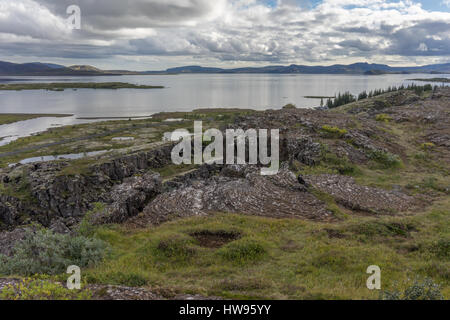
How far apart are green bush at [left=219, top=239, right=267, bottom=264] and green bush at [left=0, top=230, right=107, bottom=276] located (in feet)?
22.2

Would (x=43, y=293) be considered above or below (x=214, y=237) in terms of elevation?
above

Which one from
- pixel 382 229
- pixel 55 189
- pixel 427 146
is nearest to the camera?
pixel 382 229

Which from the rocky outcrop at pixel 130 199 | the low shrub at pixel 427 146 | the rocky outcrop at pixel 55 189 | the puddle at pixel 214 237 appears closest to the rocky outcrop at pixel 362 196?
the puddle at pixel 214 237

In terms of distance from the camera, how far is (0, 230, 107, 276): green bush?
1396 centimetres

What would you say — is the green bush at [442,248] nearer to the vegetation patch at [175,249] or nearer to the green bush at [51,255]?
the vegetation patch at [175,249]

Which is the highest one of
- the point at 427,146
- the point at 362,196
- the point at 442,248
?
the point at 427,146

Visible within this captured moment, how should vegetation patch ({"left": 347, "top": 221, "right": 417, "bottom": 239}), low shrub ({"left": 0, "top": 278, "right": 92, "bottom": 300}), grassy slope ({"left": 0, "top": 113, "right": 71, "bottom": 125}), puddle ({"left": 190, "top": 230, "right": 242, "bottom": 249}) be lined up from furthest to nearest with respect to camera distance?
grassy slope ({"left": 0, "top": 113, "right": 71, "bottom": 125})
vegetation patch ({"left": 347, "top": 221, "right": 417, "bottom": 239})
puddle ({"left": 190, "top": 230, "right": 242, "bottom": 249})
low shrub ({"left": 0, "top": 278, "right": 92, "bottom": 300})

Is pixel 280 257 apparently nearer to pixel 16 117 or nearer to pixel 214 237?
pixel 214 237

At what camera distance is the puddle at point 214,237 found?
17.7 metres

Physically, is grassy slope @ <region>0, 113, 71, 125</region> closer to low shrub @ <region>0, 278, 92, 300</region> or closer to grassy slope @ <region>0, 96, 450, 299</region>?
grassy slope @ <region>0, 96, 450, 299</region>

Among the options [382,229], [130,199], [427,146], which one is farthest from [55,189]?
[427,146]

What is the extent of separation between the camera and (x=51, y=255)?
48.6ft

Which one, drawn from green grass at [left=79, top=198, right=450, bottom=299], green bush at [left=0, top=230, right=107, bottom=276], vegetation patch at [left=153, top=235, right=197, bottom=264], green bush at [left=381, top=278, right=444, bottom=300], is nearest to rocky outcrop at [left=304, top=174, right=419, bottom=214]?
green grass at [left=79, top=198, right=450, bottom=299]

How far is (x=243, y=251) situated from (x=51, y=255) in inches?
394
